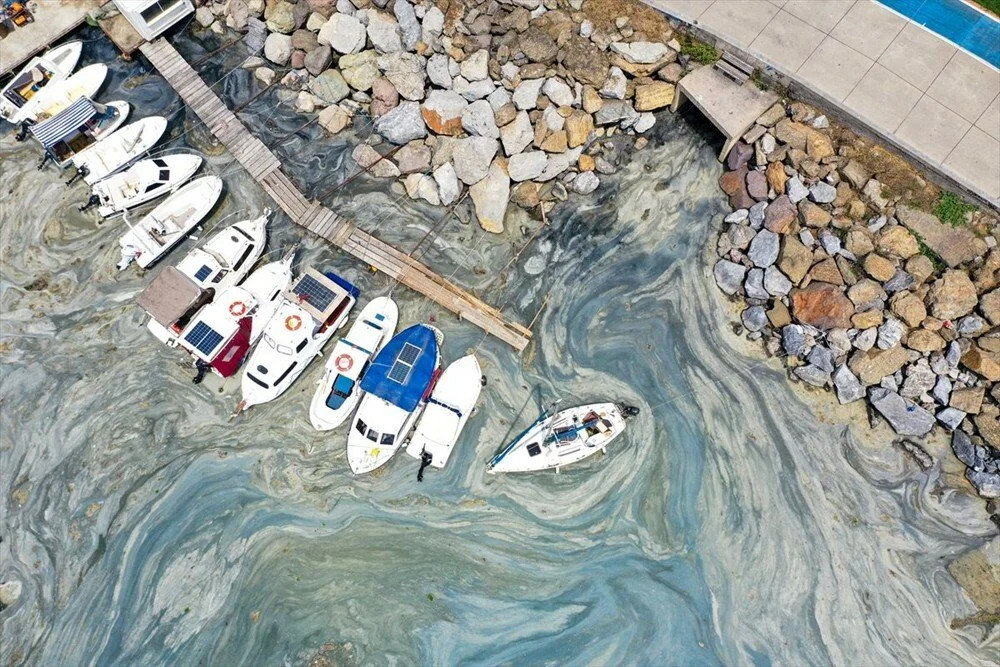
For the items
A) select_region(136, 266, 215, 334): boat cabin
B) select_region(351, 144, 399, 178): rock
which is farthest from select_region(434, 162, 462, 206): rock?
select_region(136, 266, 215, 334): boat cabin

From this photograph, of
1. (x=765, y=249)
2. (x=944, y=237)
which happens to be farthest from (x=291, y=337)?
(x=944, y=237)

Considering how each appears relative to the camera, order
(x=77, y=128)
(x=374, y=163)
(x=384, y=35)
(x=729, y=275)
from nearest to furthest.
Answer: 1. (x=729, y=275)
2. (x=77, y=128)
3. (x=374, y=163)
4. (x=384, y=35)

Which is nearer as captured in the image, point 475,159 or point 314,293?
point 314,293

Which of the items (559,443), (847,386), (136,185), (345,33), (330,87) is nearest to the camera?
(559,443)

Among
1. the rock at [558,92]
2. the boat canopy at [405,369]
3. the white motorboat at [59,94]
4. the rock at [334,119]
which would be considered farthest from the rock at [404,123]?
the white motorboat at [59,94]

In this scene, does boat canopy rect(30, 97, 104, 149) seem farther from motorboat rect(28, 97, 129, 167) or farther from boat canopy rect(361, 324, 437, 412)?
boat canopy rect(361, 324, 437, 412)

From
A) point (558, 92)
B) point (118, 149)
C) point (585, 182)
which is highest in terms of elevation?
point (118, 149)

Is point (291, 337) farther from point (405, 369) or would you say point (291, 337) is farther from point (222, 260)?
point (405, 369)
